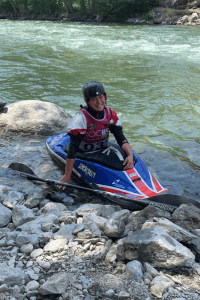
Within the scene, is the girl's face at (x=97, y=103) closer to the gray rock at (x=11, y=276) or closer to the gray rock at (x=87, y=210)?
the gray rock at (x=87, y=210)

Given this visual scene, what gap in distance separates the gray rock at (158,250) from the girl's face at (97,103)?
6.57ft

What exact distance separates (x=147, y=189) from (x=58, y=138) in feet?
6.55

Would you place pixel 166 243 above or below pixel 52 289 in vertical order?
above

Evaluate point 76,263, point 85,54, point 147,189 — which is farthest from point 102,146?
point 85,54

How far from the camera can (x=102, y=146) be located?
4.27m

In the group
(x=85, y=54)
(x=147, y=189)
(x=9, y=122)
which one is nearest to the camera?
(x=147, y=189)

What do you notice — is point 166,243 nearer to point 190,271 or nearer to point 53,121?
point 190,271

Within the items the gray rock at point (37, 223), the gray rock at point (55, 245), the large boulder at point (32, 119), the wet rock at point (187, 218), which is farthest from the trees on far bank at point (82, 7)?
the gray rock at point (55, 245)

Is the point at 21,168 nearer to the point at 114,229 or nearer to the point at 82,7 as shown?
the point at 114,229

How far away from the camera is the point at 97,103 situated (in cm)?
394

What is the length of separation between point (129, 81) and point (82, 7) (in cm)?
3890

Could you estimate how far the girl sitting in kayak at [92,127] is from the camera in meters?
3.92

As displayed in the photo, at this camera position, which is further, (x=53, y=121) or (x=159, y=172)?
(x=53, y=121)

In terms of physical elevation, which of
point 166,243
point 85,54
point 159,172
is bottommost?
point 159,172
